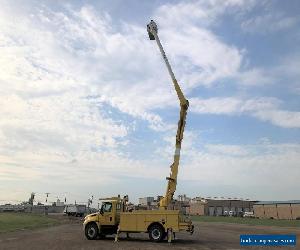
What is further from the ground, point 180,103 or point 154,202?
point 180,103

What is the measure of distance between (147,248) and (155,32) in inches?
666

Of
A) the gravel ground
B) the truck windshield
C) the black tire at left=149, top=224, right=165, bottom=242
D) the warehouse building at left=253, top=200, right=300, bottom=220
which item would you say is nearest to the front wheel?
the gravel ground

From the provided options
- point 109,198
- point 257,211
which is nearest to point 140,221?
point 109,198

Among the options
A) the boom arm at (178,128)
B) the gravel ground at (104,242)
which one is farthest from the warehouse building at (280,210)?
the boom arm at (178,128)

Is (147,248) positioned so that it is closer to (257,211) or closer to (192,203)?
(257,211)

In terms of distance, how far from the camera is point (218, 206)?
5871 inches

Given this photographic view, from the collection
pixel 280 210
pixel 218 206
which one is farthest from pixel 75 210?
pixel 218 206

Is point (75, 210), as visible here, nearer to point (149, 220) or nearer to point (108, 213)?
point (108, 213)

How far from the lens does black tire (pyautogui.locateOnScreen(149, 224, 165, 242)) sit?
27.7 metres

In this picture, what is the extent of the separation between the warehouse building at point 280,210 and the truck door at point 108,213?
8059cm

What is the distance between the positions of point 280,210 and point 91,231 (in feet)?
292

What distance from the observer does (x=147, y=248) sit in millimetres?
23172

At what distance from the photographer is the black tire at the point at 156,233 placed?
90.9ft

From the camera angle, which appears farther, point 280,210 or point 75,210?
point 280,210
